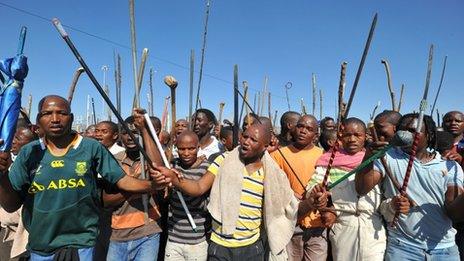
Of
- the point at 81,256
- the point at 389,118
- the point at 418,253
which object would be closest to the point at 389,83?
the point at 389,118

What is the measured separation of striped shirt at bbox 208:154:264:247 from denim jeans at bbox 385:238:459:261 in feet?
3.83

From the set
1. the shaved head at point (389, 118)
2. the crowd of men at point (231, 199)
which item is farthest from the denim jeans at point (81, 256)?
the shaved head at point (389, 118)

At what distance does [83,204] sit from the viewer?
2.49 metres

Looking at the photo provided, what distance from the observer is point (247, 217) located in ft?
10.0

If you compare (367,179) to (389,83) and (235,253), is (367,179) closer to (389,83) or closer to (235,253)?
(235,253)

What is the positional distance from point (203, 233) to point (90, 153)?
1327mm

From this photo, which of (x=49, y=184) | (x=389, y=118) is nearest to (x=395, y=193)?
(x=389, y=118)

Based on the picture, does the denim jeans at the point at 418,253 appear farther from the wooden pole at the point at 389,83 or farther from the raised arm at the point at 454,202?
the wooden pole at the point at 389,83

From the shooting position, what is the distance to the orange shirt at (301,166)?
3.65 metres

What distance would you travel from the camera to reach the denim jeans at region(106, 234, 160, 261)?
3.32m

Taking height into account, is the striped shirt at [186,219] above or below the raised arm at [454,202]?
below

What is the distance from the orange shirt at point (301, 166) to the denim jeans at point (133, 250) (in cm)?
157

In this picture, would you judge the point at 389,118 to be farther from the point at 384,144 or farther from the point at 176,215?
the point at 176,215

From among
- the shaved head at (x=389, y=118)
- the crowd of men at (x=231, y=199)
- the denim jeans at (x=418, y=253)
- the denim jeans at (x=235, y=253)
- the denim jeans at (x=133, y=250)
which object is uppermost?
the shaved head at (x=389, y=118)
